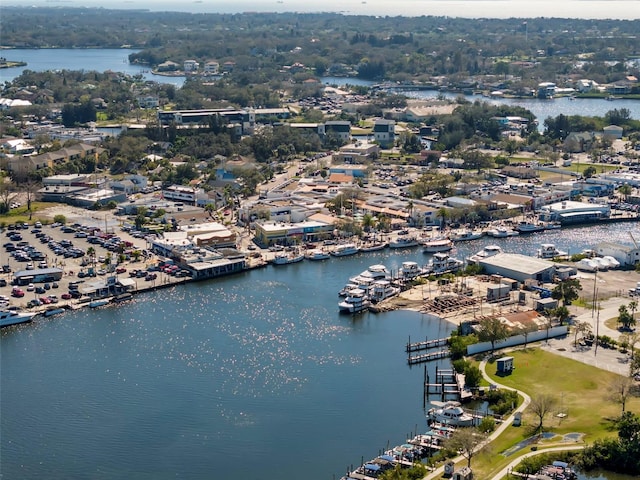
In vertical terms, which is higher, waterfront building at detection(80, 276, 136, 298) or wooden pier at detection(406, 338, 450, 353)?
waterfront building at detection(80, 276, 136, 298)

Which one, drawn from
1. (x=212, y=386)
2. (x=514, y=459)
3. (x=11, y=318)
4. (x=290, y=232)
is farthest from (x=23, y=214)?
(x=514, y=459)

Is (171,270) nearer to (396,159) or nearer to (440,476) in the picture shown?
(440,476)

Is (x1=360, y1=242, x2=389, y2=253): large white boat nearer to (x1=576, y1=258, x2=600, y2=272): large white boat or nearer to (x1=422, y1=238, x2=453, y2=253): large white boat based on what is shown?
(x1=422, y1=238, x2=453, y2=253): large white boat

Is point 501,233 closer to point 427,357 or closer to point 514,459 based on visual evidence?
point 427,357

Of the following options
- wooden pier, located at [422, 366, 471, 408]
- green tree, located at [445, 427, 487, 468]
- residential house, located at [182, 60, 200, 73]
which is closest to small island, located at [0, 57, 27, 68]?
residential house, located at [182, 60, 200, 73]

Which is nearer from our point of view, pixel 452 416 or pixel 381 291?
pixel 452 416

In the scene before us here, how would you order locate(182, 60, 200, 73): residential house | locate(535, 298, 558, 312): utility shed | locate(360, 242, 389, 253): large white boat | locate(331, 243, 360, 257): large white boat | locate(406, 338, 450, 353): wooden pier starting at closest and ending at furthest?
locate(406, 338, 450, 353): wooden pier → locate(535, 298, 558, 312): utility shed → locate(331, 243, 360, 257): large white boat → locate(360, 242, 389, 253): large white boat → locate(182, 60, 200, 73): residential house

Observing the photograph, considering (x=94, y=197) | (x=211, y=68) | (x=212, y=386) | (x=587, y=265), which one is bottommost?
(x=212, y=386)
